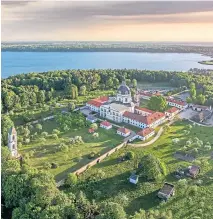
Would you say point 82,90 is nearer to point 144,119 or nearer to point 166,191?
point 144,119

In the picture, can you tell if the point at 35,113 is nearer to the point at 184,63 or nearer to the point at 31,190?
the point at 31,190

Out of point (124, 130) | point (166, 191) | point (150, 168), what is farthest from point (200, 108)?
point (166, 191)

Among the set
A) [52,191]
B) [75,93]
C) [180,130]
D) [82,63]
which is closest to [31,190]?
[52,191]

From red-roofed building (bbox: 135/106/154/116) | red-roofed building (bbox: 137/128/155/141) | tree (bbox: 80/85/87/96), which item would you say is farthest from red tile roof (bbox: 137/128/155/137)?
tree (bbox: 80/85/87/96)

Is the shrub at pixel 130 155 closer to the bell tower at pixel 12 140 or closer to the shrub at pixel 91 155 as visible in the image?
the shrub at pixel 91 155

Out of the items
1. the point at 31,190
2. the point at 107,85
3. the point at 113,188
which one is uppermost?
the point at 107,85

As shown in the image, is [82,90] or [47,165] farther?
[82,90]
